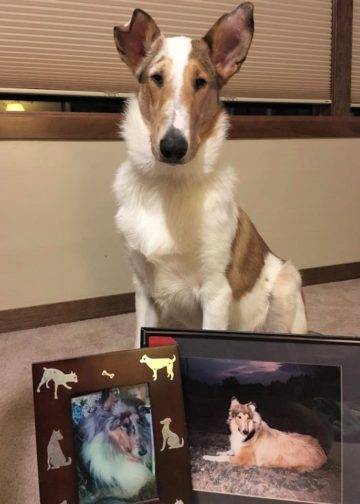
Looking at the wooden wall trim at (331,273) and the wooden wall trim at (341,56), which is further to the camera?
the wooden wall trim at (331,273)

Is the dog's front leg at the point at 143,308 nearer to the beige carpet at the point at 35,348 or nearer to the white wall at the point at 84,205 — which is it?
the beige carpet at the point at 35,348

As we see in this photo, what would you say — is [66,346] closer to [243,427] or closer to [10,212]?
[10,212]

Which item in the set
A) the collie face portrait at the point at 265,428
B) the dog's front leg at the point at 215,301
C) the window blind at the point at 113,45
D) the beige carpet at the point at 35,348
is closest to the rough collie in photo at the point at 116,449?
the collie face portrait at the point at 265,428

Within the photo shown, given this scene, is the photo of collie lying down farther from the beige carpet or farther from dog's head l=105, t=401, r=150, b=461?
the beige carpet

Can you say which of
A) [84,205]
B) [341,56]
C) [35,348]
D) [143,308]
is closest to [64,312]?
[35,348]

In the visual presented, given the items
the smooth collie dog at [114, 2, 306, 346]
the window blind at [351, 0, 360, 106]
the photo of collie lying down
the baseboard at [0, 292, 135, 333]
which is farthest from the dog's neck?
the window blind at [351, 0, 360, 106]

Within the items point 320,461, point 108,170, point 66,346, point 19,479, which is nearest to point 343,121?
point 108,170
